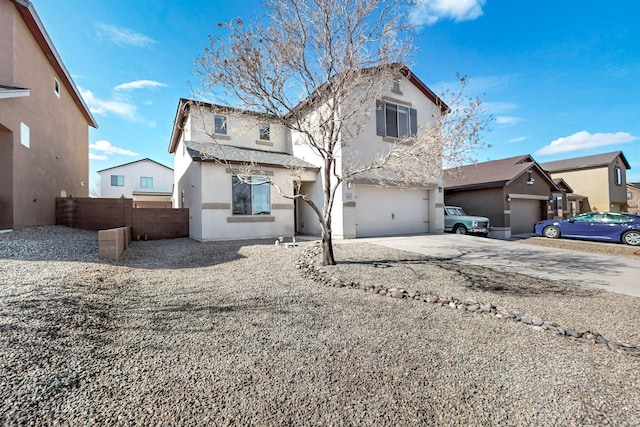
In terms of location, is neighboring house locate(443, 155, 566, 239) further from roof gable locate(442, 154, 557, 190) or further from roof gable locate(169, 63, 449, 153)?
roof gable locate(169, 63, 449, 153)

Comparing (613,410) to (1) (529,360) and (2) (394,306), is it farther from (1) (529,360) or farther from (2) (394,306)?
(2) (394,306)

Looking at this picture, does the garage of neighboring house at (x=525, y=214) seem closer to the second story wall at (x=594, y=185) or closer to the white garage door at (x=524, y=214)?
the white garage door at (x=524, y=214)

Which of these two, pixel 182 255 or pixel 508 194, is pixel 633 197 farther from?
pixel 182 255

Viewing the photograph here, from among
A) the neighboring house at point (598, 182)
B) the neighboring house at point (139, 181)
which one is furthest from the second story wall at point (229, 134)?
the neighboring house at point (598, 182)

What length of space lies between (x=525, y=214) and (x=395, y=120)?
1258 cm

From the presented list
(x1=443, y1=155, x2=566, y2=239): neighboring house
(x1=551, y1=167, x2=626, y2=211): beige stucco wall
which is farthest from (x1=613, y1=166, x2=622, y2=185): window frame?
(x1=443, y1=155, x2=566, y2=239): neighboring house

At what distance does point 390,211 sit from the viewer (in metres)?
13.6

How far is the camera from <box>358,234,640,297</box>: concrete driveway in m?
6.46

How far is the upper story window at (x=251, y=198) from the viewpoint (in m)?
11.8

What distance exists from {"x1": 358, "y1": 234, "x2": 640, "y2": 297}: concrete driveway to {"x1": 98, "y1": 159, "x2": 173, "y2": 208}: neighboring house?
97.0 feet

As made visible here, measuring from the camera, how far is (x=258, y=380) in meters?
2.68

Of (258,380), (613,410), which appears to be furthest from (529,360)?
(258,380)

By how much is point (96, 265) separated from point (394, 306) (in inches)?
250

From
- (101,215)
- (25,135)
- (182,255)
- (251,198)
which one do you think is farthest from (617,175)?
(25,135)
